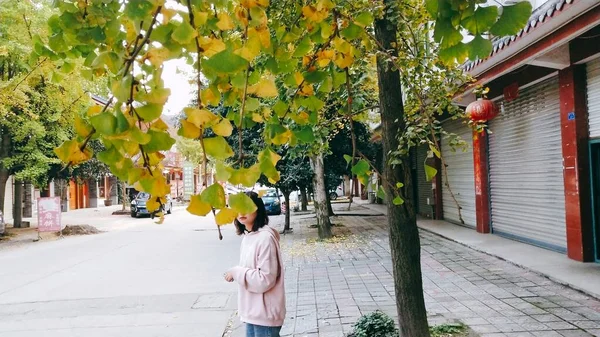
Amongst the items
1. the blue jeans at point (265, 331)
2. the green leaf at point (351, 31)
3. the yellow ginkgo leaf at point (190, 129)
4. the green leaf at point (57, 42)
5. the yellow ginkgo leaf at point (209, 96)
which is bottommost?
the blue jeans at point (265, 331)

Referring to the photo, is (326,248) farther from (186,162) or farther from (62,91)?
(186,162)

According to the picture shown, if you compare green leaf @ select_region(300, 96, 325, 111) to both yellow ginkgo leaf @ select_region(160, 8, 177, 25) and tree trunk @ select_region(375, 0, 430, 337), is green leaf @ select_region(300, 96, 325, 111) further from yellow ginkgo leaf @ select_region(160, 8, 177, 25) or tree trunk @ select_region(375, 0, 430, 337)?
tree trunk @ select_region(375, 0, 430, 337)

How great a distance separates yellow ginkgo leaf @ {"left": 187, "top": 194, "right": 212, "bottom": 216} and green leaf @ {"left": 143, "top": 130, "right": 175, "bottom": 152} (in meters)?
0.23

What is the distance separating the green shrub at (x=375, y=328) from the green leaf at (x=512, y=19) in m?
3.37

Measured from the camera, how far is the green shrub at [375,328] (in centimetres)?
433

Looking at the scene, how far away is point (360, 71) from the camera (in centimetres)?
466

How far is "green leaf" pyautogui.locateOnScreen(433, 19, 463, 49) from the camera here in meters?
1.78

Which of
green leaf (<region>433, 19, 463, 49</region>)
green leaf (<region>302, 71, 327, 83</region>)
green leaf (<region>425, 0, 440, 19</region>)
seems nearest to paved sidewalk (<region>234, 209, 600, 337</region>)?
green leaf (<region>302, 71, 327, 83</region>)

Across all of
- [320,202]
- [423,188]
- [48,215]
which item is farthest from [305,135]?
[48,215]

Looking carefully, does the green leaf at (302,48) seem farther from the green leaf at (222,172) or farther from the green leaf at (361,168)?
the green leaf at (222,172)

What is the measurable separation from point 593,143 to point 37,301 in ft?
30.6

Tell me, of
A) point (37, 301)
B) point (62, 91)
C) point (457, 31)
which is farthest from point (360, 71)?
point (62, 91)

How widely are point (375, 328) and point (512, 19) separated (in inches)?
136

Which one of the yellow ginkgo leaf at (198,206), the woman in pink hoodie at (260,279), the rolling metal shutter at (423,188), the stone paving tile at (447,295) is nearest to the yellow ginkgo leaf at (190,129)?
the yellow ginkgo leaf at (198,206)
